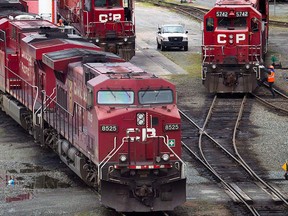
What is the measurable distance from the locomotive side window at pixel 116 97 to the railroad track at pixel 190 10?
141ft

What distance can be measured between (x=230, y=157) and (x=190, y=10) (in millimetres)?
43134

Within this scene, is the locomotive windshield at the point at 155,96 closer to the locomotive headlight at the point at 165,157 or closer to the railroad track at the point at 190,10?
the locomotive headlight at the point at 165,157

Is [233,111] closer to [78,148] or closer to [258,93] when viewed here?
[258,93]

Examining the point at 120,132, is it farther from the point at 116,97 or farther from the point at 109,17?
the point at 109,17

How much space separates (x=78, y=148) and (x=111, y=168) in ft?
9.15

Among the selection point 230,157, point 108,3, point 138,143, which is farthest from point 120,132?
point 108,3

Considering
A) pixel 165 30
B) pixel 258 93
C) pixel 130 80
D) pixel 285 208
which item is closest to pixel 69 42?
pixel 130 80

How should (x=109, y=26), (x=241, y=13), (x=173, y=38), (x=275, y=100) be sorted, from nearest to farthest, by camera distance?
(x=275, y=100) < (x=241, y=13) < (x=109, y=26) < (x=173, y=38)

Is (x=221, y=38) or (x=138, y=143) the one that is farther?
(x=221, y=38)

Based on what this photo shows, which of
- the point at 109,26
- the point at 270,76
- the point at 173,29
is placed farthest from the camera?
Answer: the point at 173,29

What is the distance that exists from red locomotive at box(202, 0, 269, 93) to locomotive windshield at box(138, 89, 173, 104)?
54.0ft

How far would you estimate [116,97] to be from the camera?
72.8 feet

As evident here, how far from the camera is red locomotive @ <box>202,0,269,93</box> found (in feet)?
127

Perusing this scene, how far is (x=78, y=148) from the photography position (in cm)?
2447
